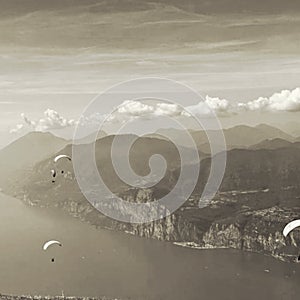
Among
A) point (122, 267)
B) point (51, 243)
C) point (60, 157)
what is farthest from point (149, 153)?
point (51, 243)

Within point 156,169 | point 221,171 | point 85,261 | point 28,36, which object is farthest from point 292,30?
point 85,261

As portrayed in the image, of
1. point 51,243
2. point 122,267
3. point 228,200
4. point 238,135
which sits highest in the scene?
point 238,135

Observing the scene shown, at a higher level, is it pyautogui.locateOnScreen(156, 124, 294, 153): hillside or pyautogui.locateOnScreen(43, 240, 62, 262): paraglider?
pyautogui.locateOnScreen(156, 124, 294, 153): hillside

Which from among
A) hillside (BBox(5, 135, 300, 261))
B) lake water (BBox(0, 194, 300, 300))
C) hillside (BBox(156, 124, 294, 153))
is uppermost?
hillside (BBox(156, 124, 294, 153))

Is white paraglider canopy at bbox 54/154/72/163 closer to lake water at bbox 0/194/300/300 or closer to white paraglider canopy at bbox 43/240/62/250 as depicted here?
lake water at bbox 0/194/300/300

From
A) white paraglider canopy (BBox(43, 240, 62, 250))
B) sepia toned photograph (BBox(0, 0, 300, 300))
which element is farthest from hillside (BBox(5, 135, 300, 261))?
white paraglider canopy (BBox(43, 240, 62, 250))

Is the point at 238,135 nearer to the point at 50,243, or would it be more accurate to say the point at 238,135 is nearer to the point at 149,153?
the point at 149,153

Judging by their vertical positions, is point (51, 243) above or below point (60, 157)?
below
